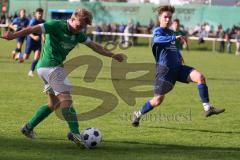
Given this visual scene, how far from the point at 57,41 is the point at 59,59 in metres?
0.29

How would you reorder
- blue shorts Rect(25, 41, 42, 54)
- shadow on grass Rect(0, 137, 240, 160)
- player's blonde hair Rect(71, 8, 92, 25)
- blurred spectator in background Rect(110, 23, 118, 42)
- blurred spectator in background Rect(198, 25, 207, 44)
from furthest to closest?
1. blurred spectator in background Rect(110, 23, 118, 42)
2. blurred spectator in background Rect(198, 25, 207, 44)
3. blue shorts Rect(25, 41, 42, 54)
4. player's blonde hair Rect(71, 8, 92, 25)
5. shadow on grass Rect(0, 137, 240, 160)

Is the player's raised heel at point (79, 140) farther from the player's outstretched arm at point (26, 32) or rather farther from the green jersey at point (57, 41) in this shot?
the player's outstretched arm at point (26, 32)

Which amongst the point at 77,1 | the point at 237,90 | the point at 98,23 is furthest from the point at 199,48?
the point at 237,90

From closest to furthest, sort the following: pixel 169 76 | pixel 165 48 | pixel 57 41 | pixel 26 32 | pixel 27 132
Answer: pixel 26 32 → pixel 57 41 → pixel 27 132 → pixel 169 76 → pixel 165 48

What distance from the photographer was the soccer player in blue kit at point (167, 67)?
11.4 m

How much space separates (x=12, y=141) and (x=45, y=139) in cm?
54

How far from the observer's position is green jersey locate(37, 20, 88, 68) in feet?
31.0

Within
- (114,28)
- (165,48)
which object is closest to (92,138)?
(165,48)

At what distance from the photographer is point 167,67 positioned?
1155cm

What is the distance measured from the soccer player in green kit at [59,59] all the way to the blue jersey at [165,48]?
1957 millimetres

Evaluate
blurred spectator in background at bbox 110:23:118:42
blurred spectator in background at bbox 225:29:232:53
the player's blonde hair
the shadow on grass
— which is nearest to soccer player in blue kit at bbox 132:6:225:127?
the shadow on grass

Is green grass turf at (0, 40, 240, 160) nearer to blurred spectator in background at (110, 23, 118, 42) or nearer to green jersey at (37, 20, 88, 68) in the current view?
green jersey at (37, 20, 88, 68)

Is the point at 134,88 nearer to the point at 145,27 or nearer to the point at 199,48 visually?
the point at 199,48

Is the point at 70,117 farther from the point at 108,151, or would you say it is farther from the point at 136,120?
the point at 136,120
